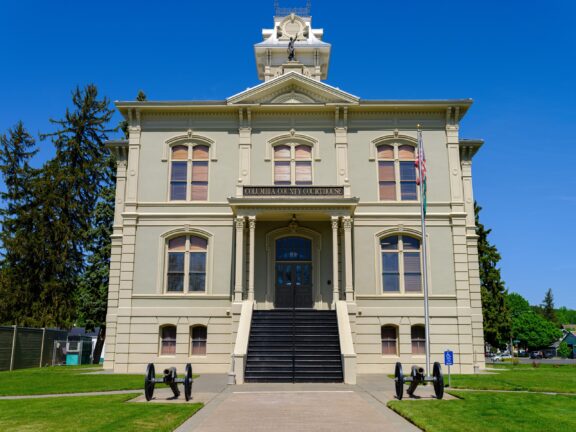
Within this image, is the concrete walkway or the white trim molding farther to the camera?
the white trim molding

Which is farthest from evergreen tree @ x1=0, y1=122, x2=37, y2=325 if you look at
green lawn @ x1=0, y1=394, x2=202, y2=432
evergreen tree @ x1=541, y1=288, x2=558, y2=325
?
evergreen tree @ x1=541, y1=288, x2=558, y2=325

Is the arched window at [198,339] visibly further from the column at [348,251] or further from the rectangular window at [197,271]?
the column at [348,251]

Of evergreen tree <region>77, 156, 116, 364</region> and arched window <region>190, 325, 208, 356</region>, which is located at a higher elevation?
evergreen tree <region>77, 156, 116, 364</region>

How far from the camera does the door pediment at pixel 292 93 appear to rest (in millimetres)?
25109

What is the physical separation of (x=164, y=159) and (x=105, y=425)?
53.8 feet

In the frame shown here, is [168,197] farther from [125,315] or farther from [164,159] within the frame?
[125,315]

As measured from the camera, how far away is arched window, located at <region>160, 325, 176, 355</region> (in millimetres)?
23562

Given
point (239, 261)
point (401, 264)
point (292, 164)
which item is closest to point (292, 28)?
point (292, 164)

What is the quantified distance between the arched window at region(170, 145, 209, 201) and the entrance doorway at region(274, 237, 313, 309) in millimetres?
4292

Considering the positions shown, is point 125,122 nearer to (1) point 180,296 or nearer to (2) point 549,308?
(1) point 180,296

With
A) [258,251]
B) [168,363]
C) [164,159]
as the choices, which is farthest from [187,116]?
[168,363]

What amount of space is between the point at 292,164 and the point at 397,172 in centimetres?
474

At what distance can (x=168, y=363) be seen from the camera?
2311cm

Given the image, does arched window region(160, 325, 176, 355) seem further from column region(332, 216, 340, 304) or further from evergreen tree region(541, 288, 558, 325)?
evergreen tree region(541, 288, 558, 325)
